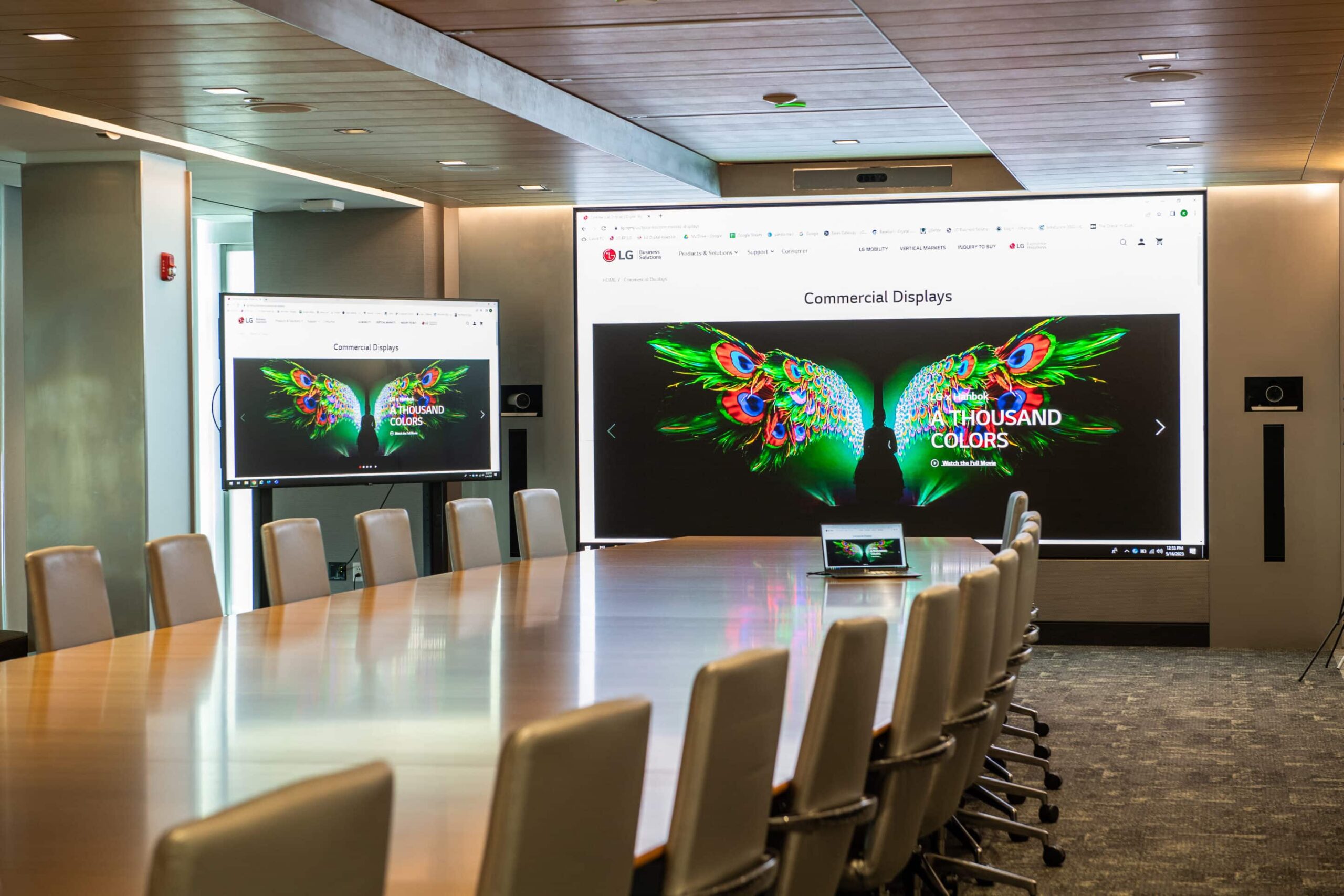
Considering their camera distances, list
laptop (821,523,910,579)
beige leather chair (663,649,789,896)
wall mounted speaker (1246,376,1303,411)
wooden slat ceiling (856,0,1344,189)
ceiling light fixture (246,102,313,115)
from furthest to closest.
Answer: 1. wall mounted speaker (1246,376,1303,411)
2. ceiling light fixture (246,102,313,115)
3. laptop (821,523,910,579)
4. wooden slat ceiling (856,0,1344,189)
5. beige leather chair (663,649,789,896)

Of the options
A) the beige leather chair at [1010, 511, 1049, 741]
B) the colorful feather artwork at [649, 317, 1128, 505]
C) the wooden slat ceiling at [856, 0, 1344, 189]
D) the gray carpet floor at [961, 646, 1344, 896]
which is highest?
the wooden slat ceiling at [856, 0, 1344, 189]

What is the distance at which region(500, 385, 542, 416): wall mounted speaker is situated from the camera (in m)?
10.4

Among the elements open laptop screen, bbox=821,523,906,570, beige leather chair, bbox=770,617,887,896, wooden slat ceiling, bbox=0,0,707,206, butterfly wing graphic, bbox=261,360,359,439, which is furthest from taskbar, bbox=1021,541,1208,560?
beige leather chair, bbox=770,617,887,896

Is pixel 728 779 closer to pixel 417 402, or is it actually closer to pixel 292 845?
pixel 292 845

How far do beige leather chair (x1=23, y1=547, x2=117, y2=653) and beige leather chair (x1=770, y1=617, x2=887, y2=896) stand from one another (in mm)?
2785

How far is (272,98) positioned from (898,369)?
5028 millimetres

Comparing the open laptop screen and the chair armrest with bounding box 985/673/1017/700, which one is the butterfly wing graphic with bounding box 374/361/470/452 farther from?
the chair armrest with bounding box 985/673/1017/700

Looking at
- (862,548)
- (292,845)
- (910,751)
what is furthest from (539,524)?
(292,845)

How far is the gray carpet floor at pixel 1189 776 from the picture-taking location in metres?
4.76

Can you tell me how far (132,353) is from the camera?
25.9 feet

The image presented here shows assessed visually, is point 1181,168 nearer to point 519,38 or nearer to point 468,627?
point 519,38

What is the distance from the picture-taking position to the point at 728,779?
2.30 meters

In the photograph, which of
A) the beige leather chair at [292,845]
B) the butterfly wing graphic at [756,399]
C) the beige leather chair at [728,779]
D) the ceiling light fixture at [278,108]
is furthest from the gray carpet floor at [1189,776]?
the ceiling light fixture at [278,108]

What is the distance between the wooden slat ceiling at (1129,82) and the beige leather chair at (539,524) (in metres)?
2.99
